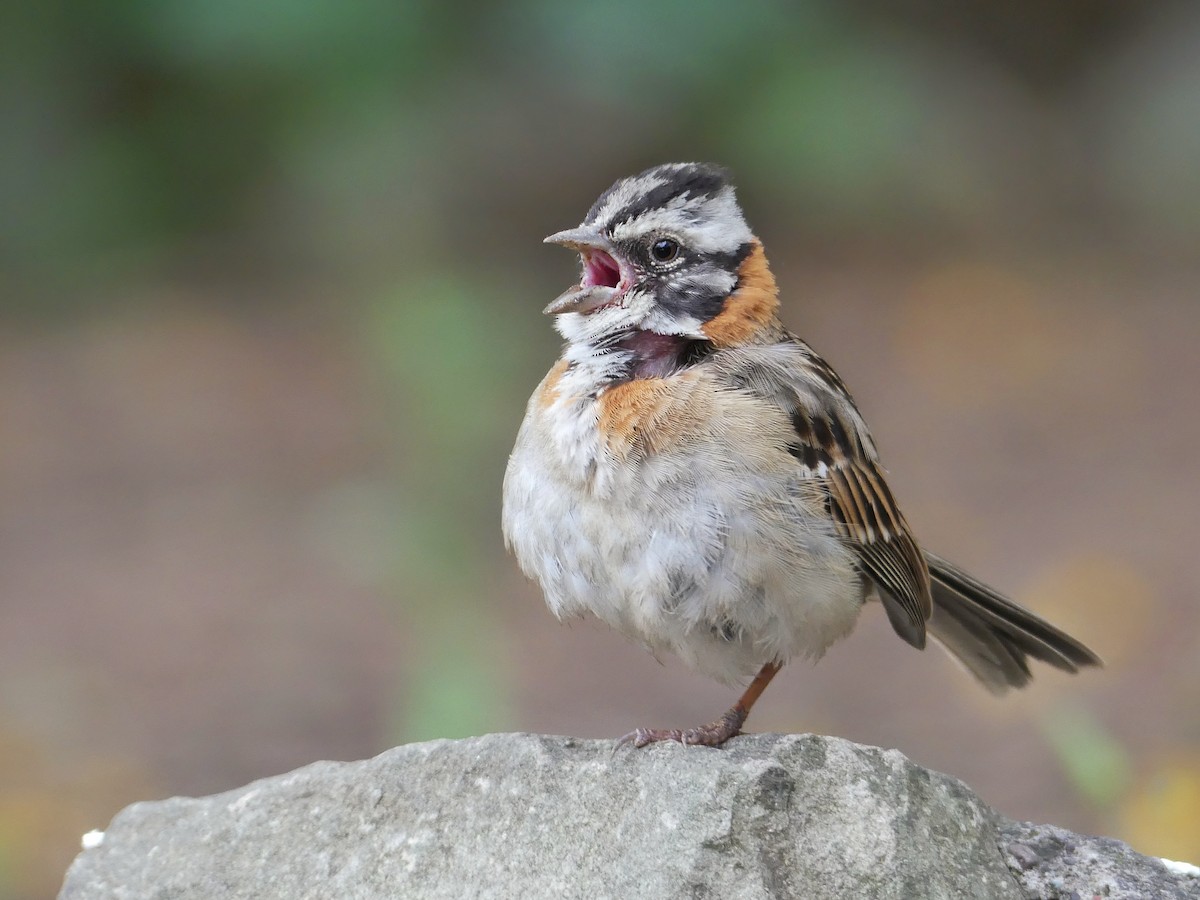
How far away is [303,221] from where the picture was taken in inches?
377

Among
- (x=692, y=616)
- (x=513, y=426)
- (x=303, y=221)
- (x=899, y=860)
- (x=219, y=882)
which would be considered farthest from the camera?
(x=303, y=221)

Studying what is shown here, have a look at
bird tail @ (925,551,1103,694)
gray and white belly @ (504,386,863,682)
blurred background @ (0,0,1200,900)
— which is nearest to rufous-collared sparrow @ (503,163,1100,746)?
gray and white belly @ (504,386,863,682)

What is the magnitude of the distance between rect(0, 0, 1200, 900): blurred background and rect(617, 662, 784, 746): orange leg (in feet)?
5.64

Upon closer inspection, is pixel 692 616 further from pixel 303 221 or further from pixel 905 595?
pixel 303 221

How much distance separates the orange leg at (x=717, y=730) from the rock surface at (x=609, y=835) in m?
0.07

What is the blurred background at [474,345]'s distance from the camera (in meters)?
6.77

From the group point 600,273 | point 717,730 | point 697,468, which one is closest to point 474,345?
point 600,273

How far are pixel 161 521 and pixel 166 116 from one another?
244cm

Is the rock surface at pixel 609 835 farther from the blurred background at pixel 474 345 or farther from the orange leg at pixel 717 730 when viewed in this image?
the blurred background at pixel 474 345

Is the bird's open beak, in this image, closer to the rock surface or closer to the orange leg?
the orange leg

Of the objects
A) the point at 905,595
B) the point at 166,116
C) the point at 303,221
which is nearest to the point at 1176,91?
the point at 303,221

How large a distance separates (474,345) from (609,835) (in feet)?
12.9

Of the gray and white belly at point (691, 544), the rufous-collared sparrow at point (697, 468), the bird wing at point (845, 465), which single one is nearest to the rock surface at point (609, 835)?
the rufous-collared sparrow at point (697, 468)

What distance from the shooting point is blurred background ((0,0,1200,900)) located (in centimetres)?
677
